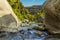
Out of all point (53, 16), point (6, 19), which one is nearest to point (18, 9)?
point (6, 19)

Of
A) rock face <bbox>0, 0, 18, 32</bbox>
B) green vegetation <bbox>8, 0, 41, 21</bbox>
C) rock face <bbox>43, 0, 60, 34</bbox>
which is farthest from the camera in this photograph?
green vegetation <bbox>8, 0, 41, 21</bbox>

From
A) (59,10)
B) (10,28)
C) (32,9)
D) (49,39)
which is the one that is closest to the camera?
(49,39)

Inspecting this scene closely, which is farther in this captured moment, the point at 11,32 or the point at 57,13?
the point at 11,32

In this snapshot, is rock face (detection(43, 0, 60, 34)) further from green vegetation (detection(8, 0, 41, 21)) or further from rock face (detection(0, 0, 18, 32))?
green vegetation (detection(8, 0, 41, 21))

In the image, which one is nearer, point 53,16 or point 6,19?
point 6,19

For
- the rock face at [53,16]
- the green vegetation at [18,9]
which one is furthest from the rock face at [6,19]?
the green vegetation at [18,9]

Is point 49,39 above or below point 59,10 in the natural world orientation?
below

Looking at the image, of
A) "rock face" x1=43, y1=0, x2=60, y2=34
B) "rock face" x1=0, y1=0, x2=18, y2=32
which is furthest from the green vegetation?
"rock face" x1=43, y1=0, x2=60, y2=34

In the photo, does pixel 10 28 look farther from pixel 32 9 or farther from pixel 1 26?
pixel 32 9

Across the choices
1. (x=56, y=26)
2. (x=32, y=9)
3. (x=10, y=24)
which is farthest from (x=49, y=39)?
(x=32, y=9)

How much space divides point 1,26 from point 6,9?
1551 millimetres

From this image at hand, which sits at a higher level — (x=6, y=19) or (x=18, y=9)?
(x=18, y=9)

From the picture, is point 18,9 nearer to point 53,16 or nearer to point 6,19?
point 6,19

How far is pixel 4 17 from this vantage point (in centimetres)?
1577
